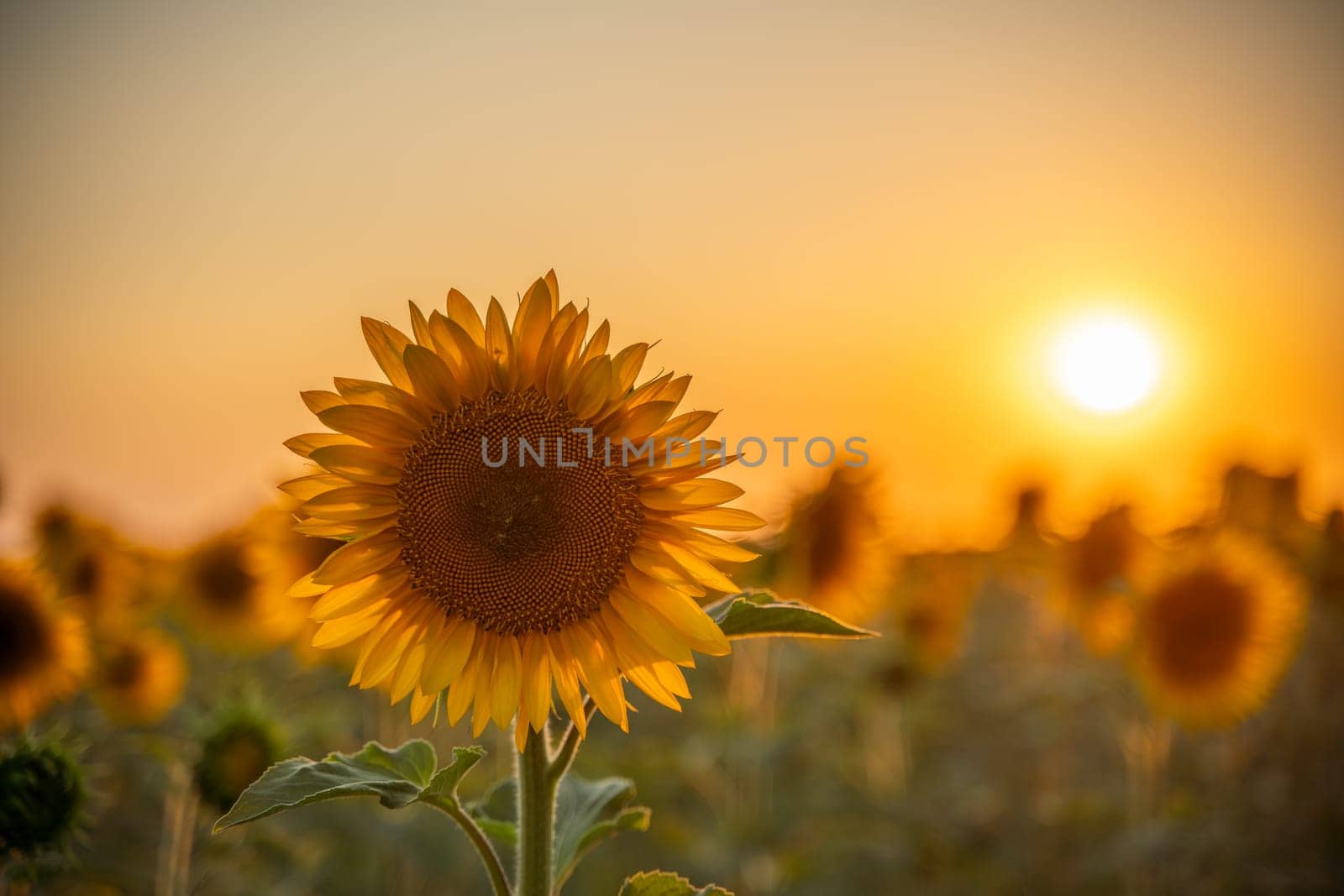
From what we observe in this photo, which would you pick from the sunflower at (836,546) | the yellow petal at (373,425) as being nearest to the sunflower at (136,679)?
the sunflower at (836,546)

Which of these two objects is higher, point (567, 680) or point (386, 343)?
point (386, 343)

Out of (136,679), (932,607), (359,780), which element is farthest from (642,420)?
(932,607)

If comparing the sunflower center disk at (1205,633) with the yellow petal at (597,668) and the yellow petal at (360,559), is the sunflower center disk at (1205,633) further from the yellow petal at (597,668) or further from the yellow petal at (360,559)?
the yellow petal at (360,559)

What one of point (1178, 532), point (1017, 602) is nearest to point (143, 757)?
point (1178, 532)

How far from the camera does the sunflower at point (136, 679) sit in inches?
209

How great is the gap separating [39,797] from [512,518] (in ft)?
7.43

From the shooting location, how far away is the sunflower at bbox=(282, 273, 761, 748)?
196 cm

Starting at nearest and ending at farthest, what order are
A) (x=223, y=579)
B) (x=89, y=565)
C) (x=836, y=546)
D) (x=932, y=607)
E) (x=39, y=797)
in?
(x=39, y=797) < (x=836, y=546) < (x=89, y=565) < (x=223, y=579) < (x=932, y=607)

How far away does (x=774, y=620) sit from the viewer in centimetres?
197

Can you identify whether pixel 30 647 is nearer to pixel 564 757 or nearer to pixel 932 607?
pixel 564 757

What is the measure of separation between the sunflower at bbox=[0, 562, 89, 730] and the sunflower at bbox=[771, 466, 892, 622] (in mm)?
3922

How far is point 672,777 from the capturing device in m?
7.70

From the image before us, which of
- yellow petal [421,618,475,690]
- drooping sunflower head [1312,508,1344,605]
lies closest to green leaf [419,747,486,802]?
yellow petal [421,618,475,690]

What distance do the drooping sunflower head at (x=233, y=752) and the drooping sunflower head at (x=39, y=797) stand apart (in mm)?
412
